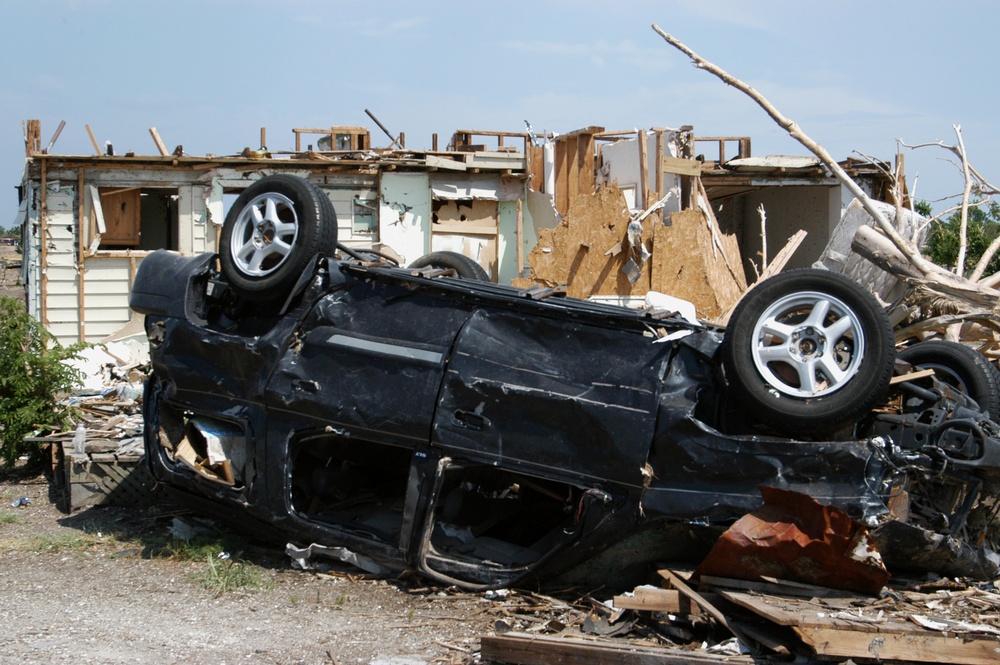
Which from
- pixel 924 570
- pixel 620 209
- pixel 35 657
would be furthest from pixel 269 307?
pixel 620 209

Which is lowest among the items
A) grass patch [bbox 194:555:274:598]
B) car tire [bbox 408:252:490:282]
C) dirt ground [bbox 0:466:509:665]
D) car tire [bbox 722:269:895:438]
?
dirt ground [bbox 0:466:509:665]

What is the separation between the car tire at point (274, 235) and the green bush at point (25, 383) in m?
3.83

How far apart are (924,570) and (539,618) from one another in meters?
2.06

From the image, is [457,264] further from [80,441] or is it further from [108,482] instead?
[80,441]

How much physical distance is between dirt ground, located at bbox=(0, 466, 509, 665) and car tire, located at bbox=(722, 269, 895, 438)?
190 cm

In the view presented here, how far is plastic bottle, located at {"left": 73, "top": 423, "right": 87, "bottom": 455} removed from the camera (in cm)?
822

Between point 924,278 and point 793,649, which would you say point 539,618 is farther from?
point 924,278

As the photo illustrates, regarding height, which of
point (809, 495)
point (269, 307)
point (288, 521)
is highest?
point (269, 307)

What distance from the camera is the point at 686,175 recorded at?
16469 millimetres

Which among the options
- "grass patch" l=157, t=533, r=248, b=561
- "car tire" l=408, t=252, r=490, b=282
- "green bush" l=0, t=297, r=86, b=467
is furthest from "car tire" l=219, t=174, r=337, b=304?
"green bush" l=0, t=297, r=86, b=467

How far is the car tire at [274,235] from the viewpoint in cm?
614

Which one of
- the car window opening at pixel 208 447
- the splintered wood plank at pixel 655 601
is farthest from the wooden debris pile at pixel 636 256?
the splintered wood plank at pixel 655 601

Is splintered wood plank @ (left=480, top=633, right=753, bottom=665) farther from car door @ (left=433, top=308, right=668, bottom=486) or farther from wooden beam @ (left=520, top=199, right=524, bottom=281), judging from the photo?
wooden beam @ (left=520, top=199, right=524, bottom=281)

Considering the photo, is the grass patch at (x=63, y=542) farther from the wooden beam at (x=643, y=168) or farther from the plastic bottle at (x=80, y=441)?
the wooden beam at (x=643, y=168)
